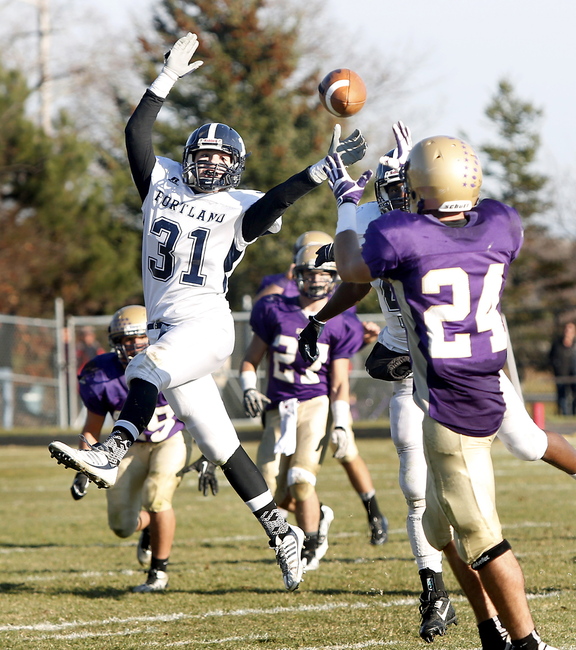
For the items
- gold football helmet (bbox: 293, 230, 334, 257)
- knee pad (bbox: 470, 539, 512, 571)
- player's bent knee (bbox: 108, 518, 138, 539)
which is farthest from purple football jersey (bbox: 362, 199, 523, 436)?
gold football helmet (bbox: 293, 230, 334, 257)

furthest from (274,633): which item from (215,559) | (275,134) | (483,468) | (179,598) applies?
(275,134)

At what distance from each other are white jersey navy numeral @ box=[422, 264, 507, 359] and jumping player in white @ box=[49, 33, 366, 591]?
3.76 feet

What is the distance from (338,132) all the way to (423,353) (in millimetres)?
1183

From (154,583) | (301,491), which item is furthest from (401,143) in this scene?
(154,583)

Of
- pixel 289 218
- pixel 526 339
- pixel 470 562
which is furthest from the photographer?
pixel 526 339

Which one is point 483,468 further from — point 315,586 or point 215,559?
point 215,559

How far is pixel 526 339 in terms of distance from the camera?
2522 cm

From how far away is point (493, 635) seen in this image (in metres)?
3.49

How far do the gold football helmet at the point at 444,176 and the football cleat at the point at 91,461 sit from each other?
5.14 feet

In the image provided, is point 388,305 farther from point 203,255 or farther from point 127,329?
point 127,329

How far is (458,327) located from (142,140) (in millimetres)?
1986

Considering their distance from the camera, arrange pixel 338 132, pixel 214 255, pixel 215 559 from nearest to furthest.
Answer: pixel 338 132
pixel 214 255
pixel 215 559

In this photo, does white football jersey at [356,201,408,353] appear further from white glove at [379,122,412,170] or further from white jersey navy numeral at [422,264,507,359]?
white jersey navy numeral at [422,264,507,359]

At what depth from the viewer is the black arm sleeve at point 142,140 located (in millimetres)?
4602
